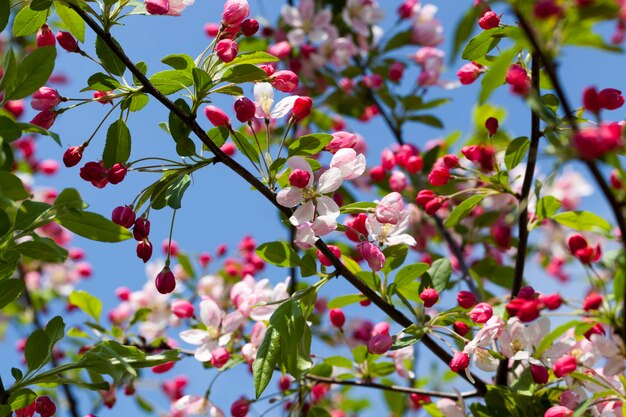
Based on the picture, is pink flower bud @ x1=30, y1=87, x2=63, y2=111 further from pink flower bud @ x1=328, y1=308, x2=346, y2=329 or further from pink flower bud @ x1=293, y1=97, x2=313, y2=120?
pink flower bud @ x1=328, y1=308, x2=346, y2=329

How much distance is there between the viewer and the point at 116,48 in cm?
169

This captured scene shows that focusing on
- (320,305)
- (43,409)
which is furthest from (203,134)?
(320,305)

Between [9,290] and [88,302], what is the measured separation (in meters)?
0.84

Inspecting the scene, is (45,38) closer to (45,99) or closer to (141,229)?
(45,99)

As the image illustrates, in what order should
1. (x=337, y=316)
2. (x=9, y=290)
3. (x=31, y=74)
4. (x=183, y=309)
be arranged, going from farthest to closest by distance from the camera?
(x=183, y=309) < (x=337, y=316) < (x=9, y=290) < (x=31, y=74)

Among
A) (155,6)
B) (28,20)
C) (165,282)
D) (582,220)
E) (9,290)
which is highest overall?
(28,20)

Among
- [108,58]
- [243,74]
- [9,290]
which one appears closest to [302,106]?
[243,74]

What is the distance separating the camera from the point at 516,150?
6.78 ft

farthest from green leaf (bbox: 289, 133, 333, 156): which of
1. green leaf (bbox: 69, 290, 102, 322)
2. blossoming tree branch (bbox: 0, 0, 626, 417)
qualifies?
green leaf (bbox: 69, 290, 102, 322)

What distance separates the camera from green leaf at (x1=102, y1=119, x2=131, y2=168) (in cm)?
182

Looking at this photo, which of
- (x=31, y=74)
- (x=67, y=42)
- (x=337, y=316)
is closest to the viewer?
(x=31, y=74)

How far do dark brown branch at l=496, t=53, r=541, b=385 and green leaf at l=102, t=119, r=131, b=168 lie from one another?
1.05 m

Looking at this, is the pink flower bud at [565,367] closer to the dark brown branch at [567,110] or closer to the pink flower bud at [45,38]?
the dark brown branch at [567,110]

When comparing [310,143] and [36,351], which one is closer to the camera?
[36,351]
